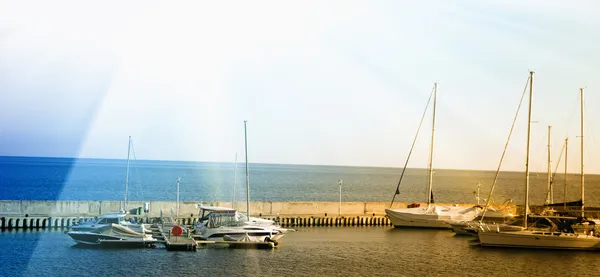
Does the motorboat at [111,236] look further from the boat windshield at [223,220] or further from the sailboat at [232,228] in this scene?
the boat windshield at [223,220]

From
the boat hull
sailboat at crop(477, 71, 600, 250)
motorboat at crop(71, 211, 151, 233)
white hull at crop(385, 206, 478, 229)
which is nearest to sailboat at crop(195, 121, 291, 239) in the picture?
motorboat at crop(71, 211, 151, 233)

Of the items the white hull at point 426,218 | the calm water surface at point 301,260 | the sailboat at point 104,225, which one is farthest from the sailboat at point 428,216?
the sailboat at point 104,225

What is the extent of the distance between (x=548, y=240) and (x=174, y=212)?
3050cm

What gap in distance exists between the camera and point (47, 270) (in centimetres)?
4456

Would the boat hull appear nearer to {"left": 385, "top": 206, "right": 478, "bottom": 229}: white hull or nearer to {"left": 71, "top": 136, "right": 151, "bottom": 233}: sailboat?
{"left": 71, "top": 136, "right": 151, "bottom": 233}: sailboat

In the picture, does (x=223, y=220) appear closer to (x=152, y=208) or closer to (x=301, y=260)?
(x=301, y=260)

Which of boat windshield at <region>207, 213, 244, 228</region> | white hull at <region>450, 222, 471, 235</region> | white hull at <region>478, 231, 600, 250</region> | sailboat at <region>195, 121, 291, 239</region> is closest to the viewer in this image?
sailboat at <region>195, 121, 291, 239</region>

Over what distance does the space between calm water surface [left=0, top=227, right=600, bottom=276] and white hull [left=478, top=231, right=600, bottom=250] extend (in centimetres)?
68

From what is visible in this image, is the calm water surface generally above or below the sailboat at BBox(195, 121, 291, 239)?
below

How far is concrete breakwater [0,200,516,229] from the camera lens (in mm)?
61812

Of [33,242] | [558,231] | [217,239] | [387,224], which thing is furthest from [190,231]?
[558,231]

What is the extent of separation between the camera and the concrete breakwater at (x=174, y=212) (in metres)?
61.8

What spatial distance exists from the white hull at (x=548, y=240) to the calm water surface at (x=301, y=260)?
68 cm

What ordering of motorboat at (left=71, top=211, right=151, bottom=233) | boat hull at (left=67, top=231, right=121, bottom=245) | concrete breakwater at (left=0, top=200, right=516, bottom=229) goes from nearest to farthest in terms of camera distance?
boat hull at (left=67, top=231, right=121, bottom=245)
motorboat at (left=71, top=211, right=151, bottom=233)
concrete breakwater at (left=0, top=200, right=516, bottom=229)
